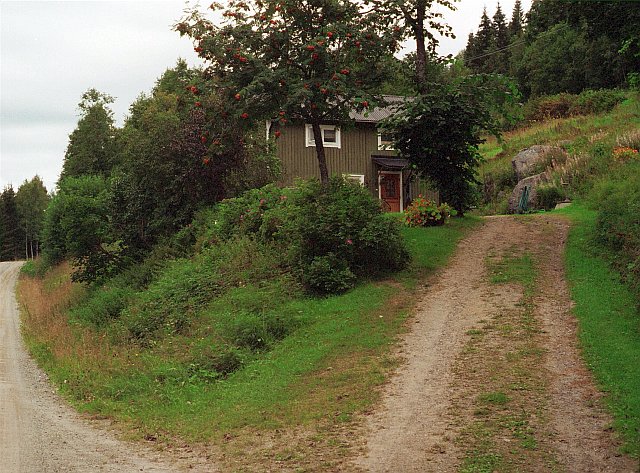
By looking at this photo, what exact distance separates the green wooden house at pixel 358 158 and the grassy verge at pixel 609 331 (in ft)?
62.5

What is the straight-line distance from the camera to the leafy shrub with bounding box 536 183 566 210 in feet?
91.7

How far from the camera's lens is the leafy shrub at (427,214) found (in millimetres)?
22547

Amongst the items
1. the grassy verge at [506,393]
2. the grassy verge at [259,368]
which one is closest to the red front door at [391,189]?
the grassy verge at [259,368]

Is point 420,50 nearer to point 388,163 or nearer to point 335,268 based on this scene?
point 335,268

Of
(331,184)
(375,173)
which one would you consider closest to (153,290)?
(331,184)

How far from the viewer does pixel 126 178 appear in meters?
29.8

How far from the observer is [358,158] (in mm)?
38938

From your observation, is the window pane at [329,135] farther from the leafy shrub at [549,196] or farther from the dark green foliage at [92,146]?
the dark green foliage at [92,146]

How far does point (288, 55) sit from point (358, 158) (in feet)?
63.1

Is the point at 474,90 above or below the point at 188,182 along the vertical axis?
above

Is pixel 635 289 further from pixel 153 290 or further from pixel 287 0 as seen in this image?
pixel 153 290

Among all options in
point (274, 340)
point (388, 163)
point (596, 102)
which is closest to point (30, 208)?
point (388, 163)

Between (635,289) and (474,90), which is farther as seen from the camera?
(474,90)

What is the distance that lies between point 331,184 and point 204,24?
542 centimetres
